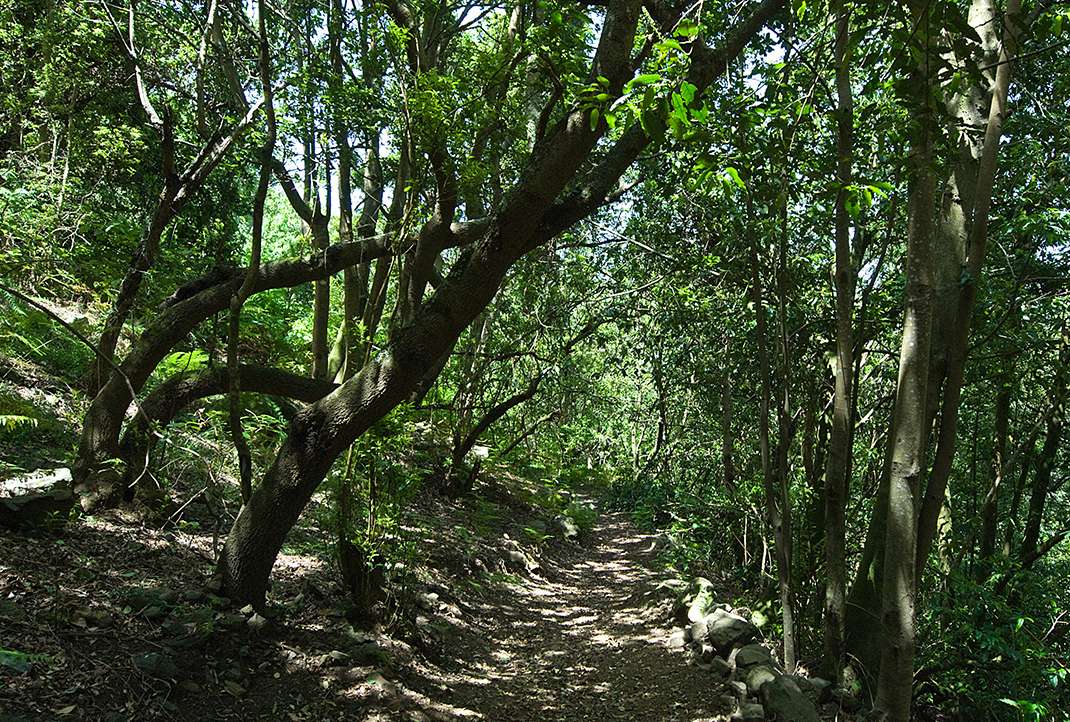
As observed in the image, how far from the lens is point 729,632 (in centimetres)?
639

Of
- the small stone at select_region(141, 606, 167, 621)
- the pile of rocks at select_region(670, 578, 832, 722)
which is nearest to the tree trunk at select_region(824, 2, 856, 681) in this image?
the pile of rocks at select_region(670, 578, 832, 722)

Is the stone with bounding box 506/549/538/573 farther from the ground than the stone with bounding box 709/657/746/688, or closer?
closer

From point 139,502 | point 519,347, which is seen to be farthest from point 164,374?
point 519,347

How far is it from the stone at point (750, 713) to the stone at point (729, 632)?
1.18 meters

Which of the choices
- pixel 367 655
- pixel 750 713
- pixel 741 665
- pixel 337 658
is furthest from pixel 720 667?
pixel 337 658

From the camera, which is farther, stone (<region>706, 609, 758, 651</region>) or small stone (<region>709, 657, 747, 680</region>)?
stone (<region>706, 609, 758, 651</region>)

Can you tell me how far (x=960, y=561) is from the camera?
7113mm

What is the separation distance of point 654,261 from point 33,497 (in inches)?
263

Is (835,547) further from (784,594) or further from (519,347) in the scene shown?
(519,347)

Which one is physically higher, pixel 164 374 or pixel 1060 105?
pixel 1060 105

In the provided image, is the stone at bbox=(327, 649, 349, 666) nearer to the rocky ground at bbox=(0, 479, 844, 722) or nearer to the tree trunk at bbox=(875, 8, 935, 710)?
the rocky ground at bbox=(0, 479, 844, 722)

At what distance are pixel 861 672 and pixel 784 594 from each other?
78 centimetres

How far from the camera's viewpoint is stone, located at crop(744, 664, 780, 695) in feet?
17.3

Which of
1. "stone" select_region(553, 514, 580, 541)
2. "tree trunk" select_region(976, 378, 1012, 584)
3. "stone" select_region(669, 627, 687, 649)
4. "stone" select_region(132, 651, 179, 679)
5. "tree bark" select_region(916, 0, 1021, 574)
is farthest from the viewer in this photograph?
"stone" select_region(553, 514, 580, 541)
